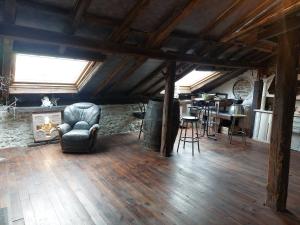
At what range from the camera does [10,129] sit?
178 inches

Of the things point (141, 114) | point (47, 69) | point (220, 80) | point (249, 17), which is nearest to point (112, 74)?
point (47, 69)

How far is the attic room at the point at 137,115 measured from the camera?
246 centimetres

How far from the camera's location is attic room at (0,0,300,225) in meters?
2.46

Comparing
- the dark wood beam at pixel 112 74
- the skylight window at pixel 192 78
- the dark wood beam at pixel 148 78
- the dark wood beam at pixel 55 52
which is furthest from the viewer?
the skylight window at pixel 192 78

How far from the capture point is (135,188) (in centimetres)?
298

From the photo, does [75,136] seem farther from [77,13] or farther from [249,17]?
[249,17]

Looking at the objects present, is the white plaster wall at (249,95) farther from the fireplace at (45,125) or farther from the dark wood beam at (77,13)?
the dark wood beam at (77,13)

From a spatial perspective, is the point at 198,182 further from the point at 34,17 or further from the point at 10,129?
the point at 10,129

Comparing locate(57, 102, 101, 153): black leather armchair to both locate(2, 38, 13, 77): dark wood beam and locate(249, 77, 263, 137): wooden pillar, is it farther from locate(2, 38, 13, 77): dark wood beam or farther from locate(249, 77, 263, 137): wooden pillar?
locate(249, 77, 263, 137): wooden pillar

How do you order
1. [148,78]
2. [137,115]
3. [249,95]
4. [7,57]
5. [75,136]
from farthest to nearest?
[249,95] < [137,115] < [148,78] < [75,136] < [7,57]

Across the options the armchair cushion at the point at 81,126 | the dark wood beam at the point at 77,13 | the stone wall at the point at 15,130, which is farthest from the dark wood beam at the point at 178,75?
the stone wall at the point at 15,130

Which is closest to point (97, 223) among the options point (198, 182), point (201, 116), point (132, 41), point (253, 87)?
point (198, 182)

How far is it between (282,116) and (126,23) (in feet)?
7.48

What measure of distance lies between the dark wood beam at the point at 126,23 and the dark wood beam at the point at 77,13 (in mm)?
566
